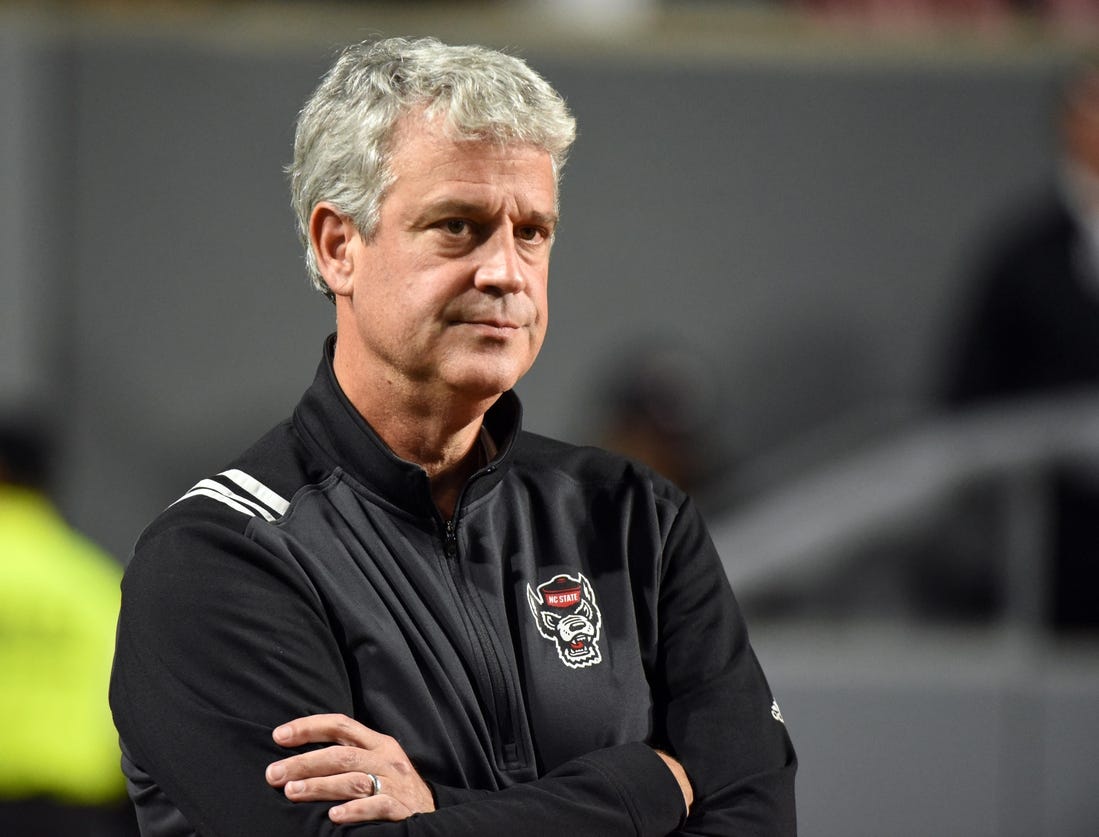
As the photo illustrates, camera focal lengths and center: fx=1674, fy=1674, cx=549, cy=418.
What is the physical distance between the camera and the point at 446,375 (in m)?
1.79

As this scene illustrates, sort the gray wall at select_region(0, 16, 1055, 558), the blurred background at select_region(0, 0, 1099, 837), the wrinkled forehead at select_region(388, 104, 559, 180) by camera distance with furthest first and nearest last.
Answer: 1. the gray wall at select_region(0, 16, 1055, 558)
2. the blurred background at select_region(0, 0, 1099, 837)
3. the wrinkled forehead at select_region(388, 104, 559, 180)

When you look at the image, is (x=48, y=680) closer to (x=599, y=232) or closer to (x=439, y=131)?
(x=439, y=131)

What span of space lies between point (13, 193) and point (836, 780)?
4249 millimetres

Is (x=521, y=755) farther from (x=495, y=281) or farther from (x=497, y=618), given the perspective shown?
(x=495, y=281)

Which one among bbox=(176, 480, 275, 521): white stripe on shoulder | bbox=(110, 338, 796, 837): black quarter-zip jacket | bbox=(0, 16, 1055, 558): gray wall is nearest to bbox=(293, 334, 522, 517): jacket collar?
bbox=(110, 338, 796, 837): black quarter-zip jacket

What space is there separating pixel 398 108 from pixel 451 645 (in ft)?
1.86

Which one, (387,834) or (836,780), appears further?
(836,780)

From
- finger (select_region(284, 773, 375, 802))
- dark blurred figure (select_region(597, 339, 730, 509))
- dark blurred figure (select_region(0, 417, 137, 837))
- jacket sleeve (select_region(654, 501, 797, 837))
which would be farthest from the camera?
dark blurred figure (select_region(597, 339, 730, 509))

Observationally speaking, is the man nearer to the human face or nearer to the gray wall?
the human face

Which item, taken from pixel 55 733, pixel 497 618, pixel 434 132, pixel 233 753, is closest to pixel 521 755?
pixel 497 618

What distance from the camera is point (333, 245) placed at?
73.1 inches

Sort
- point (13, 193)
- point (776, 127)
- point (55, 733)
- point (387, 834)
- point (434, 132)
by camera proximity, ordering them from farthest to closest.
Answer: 1. point (776, 127)
2. point (13, 193)
3. point (55, 733)
4. point (434, 132)
5. point (387, 834)

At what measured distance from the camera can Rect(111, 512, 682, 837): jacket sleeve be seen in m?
1.64

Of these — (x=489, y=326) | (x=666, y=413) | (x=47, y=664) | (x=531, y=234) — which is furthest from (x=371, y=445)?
(x=666, y=413)
